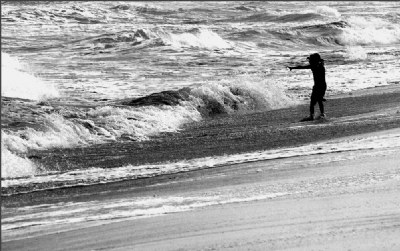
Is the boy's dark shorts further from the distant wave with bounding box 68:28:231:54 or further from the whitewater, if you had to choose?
the distant wave with bounding box 68:28:231:54

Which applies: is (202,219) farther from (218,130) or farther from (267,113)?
(267,113)

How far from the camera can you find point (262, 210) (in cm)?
738

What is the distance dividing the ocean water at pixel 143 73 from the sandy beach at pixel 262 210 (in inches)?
24.2

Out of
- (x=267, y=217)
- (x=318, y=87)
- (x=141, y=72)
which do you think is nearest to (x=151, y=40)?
(x=141, y=72)

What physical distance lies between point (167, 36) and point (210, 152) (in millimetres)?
23963

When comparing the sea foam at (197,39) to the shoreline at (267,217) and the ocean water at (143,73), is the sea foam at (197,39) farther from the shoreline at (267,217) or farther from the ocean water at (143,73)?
the shoreline at (267,217)

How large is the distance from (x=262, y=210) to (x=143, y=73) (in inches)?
614

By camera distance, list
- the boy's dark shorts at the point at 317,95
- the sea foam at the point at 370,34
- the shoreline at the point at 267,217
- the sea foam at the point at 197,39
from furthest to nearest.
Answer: the sea foam at the point at 370,34, the sea foam at the point at 197,39, the boy's dark shorts at the point at 317,95, the shoreline at the point at 267,217

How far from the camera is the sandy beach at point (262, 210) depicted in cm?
639

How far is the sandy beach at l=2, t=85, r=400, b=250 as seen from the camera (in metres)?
6.39

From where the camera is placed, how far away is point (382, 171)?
29.4ft

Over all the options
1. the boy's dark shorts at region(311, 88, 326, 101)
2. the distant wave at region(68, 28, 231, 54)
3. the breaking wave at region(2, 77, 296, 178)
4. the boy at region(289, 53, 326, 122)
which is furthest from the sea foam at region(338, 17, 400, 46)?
the boy's dark shorts at region(311, 88, 326, 101)

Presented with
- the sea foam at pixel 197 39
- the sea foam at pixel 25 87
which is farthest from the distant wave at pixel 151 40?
the sea foam at pixel 25 87

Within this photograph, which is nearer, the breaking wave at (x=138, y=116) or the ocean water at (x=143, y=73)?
the breaking wave at (x=138, y=116)
